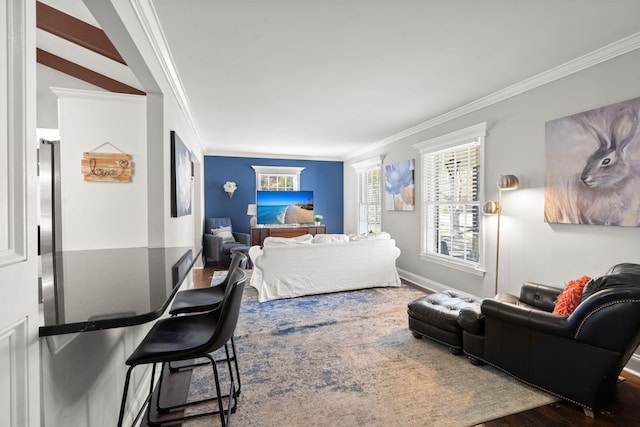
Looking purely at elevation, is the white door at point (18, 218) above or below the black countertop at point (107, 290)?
above

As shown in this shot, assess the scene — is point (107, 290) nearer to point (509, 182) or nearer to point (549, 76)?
point (509, 182)

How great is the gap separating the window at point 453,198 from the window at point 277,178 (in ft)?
12.3

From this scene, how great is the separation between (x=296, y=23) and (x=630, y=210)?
2929 millimetres

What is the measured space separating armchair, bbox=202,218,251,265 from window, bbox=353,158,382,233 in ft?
8.71

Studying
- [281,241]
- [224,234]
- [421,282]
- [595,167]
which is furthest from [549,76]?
[224,234]

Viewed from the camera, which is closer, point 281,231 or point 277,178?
point 281,231

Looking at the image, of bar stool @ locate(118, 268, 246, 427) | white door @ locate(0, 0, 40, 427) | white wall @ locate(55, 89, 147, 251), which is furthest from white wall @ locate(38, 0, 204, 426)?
white door @ locate(0, 0, 40, 427)

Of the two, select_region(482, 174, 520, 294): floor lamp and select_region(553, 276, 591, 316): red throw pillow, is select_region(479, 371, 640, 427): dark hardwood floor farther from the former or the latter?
select_region(482, 174, 520, 294): floor lamp

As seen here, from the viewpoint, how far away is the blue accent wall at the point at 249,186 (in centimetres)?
729

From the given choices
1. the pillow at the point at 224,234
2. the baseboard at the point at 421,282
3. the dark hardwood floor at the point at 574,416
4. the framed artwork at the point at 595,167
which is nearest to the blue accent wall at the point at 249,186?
the pillow at the point at 224,234

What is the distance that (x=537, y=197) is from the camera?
3.12 meters

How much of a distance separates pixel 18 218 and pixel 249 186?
6.82 m

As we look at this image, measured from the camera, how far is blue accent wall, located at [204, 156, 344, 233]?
7.29m

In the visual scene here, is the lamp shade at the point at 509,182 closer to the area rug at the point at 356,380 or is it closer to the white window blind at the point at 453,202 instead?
the white window blind at the point at 453,202
